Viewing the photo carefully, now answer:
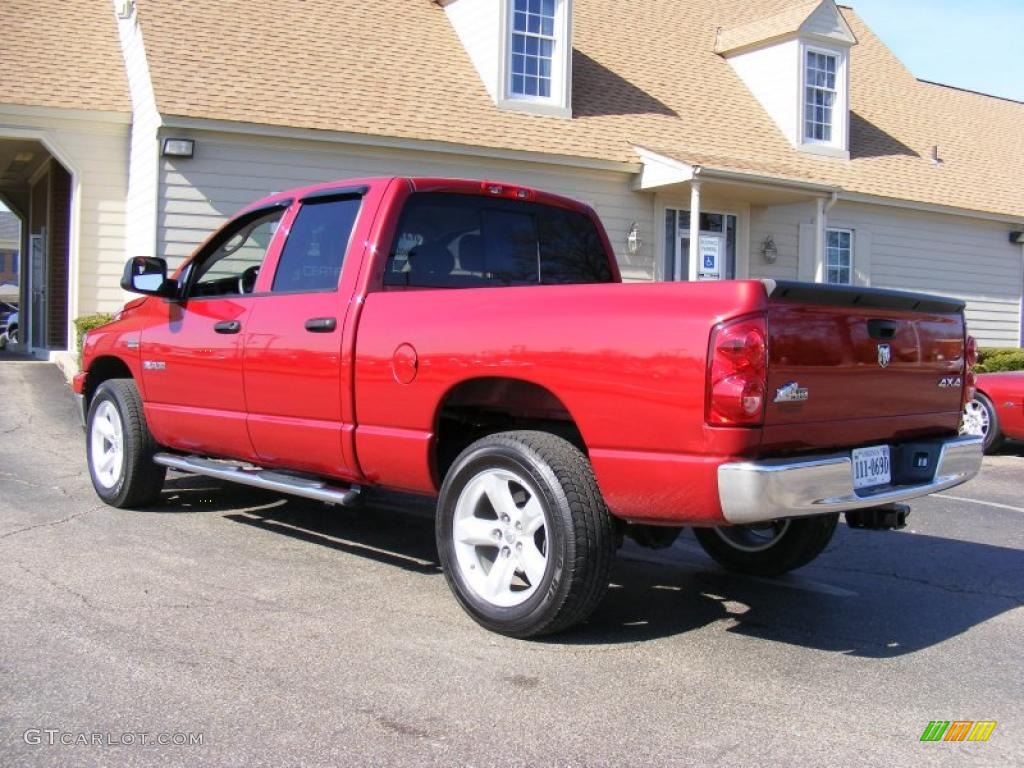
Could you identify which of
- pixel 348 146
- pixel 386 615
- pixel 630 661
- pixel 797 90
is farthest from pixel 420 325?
pixel 797 90

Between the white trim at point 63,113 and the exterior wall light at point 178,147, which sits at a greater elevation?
the white trim at point 63,113

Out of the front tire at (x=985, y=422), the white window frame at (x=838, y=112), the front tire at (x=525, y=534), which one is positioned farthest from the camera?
the white window frame at (x=838, y=112)

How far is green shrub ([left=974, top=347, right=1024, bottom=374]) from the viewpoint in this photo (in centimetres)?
1745

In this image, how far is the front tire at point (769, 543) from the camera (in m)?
5.46

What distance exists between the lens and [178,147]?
12.7 meters

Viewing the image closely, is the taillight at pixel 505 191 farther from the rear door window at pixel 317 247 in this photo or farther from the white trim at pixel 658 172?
the white trim at pixel 658 172

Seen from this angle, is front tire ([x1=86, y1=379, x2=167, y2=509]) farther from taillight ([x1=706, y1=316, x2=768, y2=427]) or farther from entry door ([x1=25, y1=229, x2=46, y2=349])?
entry door ([x1=25, y1=229, x2=46, y2=349])

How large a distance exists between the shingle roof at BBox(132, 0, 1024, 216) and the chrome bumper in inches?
413

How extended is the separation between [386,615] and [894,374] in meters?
2.47

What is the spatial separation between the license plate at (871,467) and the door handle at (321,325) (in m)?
2.52

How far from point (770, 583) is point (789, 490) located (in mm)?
1919

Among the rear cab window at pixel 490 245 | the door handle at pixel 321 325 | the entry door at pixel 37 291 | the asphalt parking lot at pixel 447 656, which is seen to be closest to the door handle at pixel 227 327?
the door handle at pixel 321 325

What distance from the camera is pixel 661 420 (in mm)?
3961

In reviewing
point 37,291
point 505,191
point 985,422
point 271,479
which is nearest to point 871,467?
point 505,191
